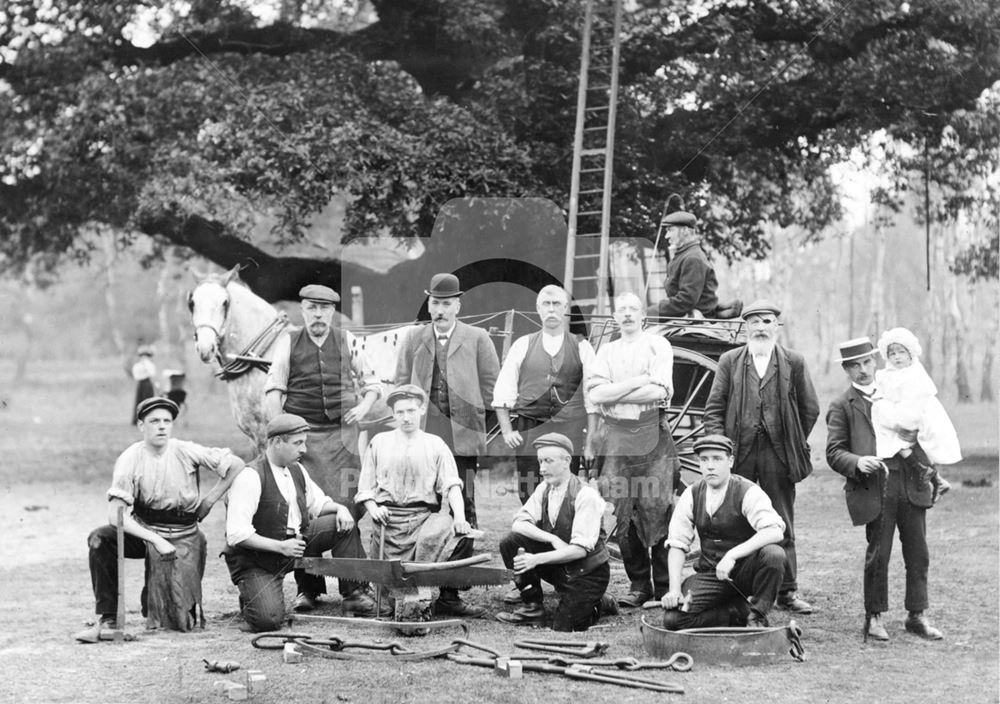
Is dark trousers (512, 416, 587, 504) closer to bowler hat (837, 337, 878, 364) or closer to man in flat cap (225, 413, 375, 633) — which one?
man in flat cap (225, 413, 375, 633)

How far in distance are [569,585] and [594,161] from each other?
5879mm

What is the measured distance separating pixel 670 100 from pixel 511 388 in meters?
5.86

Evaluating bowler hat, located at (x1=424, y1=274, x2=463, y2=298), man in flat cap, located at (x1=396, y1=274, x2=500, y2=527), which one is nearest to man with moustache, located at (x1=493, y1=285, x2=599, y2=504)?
man in flat cap, located at (x1=396, y1=274, x2=500, y2=527)

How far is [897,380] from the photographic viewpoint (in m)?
5.59

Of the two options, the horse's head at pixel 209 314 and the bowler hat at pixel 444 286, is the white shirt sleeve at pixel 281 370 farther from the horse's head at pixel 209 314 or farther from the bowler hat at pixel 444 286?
the horse's head at pixel 209 314

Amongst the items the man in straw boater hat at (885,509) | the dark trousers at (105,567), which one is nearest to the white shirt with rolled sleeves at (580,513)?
the man in straw boater hat at (885,509)

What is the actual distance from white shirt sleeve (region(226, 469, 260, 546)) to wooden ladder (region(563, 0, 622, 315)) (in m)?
4.40

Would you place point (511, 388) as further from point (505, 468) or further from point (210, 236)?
point (210, 236)

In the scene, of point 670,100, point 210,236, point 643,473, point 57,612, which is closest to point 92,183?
point 210,236

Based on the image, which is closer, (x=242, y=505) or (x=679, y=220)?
(x=242, y=505)

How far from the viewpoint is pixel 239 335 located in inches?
318

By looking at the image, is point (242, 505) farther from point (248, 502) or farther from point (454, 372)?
point (454, 372)

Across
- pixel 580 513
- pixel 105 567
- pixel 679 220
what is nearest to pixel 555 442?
pixel 580 513

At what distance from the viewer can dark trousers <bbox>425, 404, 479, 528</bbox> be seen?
6531mm
